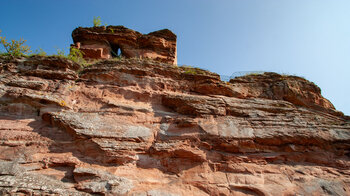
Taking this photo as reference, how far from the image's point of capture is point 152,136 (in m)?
A: 6.53

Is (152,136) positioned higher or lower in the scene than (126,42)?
lower

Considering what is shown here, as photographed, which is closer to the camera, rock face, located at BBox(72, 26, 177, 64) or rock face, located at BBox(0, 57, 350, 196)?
rock face, located at BBox(0, 57, 350, 196)

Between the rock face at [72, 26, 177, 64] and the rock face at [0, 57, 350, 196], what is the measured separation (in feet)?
14.2

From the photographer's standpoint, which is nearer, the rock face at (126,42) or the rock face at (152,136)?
the rock face at (152,136)

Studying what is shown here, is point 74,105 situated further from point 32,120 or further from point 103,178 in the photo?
point 103,178

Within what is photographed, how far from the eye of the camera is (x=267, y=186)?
584 centimetres

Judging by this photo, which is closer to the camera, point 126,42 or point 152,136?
point 152,136

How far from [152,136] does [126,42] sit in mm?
9202

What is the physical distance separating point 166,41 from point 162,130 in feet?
29.5

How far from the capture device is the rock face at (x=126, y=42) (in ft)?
42.0

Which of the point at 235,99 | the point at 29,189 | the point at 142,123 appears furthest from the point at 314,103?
the point at 29,189

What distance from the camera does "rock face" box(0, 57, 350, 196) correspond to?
529 cm

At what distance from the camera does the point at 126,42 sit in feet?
43.8

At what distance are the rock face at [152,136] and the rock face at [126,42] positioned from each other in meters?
4.33
